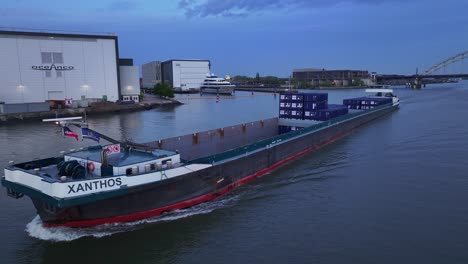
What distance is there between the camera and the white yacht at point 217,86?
117 m

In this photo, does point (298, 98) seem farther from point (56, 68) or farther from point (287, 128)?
point (56, 68)

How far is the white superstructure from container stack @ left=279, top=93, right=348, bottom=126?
38.2 meters

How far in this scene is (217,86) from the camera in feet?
396

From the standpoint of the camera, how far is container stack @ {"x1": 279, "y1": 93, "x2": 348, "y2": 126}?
29.7m

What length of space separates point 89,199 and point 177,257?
3.35 m

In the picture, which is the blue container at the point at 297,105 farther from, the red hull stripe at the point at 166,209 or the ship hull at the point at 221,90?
the ship hull at the point at 221,90

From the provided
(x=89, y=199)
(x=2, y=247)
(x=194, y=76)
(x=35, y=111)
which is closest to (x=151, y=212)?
(x=89, y=199)

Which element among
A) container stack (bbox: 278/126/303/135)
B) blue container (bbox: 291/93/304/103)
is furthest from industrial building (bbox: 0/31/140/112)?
blue container (bbox: 291/93/304/103)

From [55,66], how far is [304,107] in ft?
133

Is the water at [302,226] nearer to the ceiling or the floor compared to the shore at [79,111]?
nearer to the floor

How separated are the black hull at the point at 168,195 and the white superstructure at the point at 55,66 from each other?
44.9 metres

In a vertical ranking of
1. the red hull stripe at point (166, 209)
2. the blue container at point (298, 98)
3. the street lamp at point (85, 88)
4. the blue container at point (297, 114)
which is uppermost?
the street lamp at point (85, 88)

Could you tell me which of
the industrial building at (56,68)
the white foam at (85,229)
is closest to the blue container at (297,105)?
the white foam at (85,229)

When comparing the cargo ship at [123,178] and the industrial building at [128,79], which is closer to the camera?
the cargo ship at [123,178]
